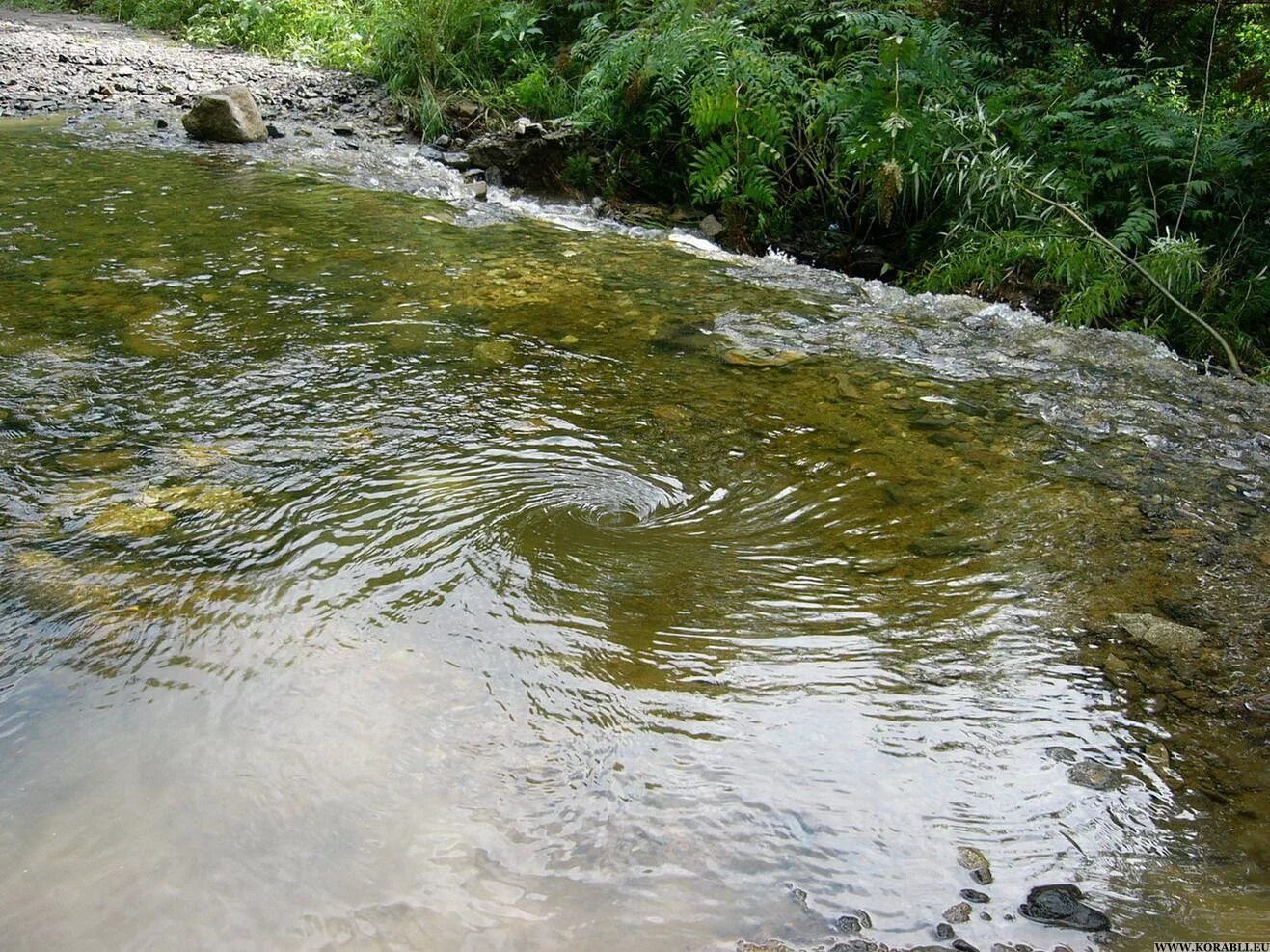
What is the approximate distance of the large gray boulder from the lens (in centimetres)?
887

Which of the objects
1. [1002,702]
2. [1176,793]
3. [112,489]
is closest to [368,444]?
[112,489]

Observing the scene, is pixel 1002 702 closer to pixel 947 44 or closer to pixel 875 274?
pixel 875 274

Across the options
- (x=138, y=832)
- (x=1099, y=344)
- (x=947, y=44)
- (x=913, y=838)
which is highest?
(x=947, y=44)

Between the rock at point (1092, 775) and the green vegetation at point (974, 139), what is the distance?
382 centimetres

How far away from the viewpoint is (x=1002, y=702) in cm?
239

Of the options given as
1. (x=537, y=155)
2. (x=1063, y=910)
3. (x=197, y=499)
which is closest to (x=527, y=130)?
(x=537, y=155)

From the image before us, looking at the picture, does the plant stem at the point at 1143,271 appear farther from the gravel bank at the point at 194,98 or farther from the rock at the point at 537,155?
the gravel bank at the point at 194,98

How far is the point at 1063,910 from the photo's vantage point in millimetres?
1825

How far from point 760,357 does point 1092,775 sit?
2.82 meters

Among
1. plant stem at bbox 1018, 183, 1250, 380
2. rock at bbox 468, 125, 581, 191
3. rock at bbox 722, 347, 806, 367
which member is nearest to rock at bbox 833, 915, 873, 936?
rock at bbox 722, 347, 806, 367

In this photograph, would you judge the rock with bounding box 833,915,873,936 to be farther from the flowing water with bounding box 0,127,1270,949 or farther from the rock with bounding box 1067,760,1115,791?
the rock with bounding box 1067,760,1115,791

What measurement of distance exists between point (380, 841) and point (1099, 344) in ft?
15.1

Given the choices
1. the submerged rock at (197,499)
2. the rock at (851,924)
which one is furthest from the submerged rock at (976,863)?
the submerged rock at (197,499)

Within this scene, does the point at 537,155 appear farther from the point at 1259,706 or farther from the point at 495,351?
the point at 1259,706
